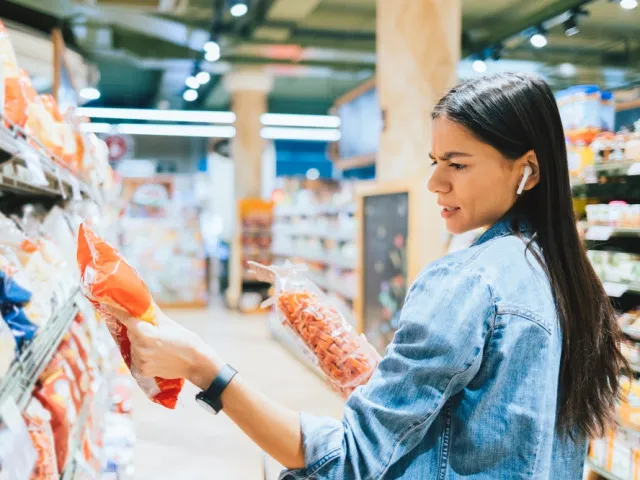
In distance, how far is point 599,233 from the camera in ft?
10.3

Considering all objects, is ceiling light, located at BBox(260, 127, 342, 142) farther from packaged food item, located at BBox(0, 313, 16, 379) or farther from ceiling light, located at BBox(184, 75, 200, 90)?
packaged food item, located at BBox(0, 313, 16, 379)

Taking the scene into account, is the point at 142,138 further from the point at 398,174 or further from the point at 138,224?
the point at 398,174

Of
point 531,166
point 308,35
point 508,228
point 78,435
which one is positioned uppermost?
point 308,35

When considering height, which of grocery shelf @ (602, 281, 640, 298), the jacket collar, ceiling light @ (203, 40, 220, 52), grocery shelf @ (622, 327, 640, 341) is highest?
ceiling light @ (203, 40, 220, 52)

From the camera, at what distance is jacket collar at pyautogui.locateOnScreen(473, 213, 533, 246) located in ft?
3.59

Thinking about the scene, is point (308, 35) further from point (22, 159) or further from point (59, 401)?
point (59, 401)

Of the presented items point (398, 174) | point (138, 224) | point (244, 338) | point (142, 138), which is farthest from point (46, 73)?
point (142, 138)

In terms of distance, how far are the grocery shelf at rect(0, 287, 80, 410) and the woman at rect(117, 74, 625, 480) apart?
552 mm

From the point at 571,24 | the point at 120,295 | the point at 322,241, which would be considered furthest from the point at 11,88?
the point at 571,24

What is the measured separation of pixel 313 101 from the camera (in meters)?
18.0

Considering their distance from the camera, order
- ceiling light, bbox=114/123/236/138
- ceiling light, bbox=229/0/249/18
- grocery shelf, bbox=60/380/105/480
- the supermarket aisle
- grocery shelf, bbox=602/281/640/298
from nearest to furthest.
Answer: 1. grocery shelf, bbox=60/380/105/480
2. grocery shelf, bbox=602/281/640/298
3. the supermarket aisle
4. ceiling light, bbox=229/0/249/18
5. ceiling light, bbox=114/123/236/138

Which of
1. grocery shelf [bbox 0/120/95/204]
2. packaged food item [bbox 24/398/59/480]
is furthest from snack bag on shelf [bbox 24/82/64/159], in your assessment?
packaged food item [bbox 24/398/59/480]

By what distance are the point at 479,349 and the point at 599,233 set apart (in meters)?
2.51

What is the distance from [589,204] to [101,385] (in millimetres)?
2739
